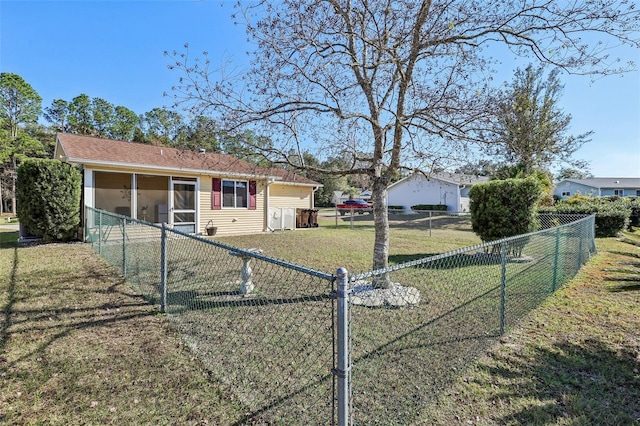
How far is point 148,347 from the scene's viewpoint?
10.9 feet

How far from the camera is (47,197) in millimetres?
8953

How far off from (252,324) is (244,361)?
873 mm

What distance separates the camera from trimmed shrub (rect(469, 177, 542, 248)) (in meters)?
8.06

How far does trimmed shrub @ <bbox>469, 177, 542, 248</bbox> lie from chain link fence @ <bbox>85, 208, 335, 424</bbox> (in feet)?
18.0

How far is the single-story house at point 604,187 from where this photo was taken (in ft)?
140

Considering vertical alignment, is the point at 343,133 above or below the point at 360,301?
above

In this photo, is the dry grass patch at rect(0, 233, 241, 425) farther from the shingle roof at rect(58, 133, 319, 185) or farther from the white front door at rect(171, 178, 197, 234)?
the white front door at rect(171, 178, 197, 234)

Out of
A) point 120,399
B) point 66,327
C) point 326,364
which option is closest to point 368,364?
point 326,364

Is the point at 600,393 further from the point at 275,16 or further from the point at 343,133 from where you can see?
the point at 275,16

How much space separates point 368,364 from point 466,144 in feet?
11.8

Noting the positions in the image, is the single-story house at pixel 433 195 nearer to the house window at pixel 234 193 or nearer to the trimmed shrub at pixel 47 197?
the house window at pixel 234 193

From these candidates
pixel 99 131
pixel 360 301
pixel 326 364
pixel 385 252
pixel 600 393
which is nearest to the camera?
pixel 600 393

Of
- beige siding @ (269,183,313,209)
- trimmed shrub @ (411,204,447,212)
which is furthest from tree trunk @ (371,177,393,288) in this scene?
trimmed shrub @ (411,204,447,212)

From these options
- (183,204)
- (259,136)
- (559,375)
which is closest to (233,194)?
(183,204)
